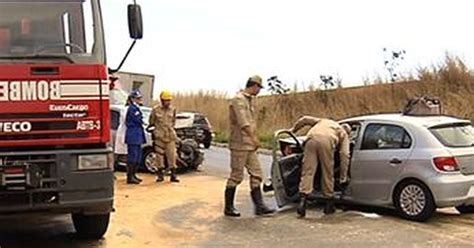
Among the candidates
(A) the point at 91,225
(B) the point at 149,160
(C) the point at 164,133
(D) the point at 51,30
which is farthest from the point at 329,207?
(B) the point at 149,160

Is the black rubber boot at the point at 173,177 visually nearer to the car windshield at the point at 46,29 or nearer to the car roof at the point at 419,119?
the car roof at the point at 419,119

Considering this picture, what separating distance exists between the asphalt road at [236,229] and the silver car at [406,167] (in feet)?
0.93

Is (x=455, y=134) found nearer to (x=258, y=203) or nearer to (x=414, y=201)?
(x=414, y=201)

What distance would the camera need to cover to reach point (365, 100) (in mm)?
30750

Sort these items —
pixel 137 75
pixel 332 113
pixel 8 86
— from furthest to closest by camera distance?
pixel 332 113 < pixel 137 75 < pixel 8 86

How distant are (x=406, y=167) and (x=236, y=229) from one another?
2.51 meters

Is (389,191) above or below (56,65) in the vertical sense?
below

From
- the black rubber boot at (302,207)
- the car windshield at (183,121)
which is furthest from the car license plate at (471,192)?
the car windshield at (183,121)

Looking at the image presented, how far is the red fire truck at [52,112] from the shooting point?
8.27 metres

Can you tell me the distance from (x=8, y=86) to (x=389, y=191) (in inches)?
220

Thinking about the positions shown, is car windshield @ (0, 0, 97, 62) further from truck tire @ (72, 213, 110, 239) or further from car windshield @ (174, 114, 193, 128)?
car windshield @ (174, 114, 193, 128)

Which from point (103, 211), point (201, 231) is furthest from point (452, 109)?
point (103, 211)

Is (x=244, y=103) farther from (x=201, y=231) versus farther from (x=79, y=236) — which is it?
(x=79, y=236)

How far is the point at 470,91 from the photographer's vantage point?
26.2 metres
